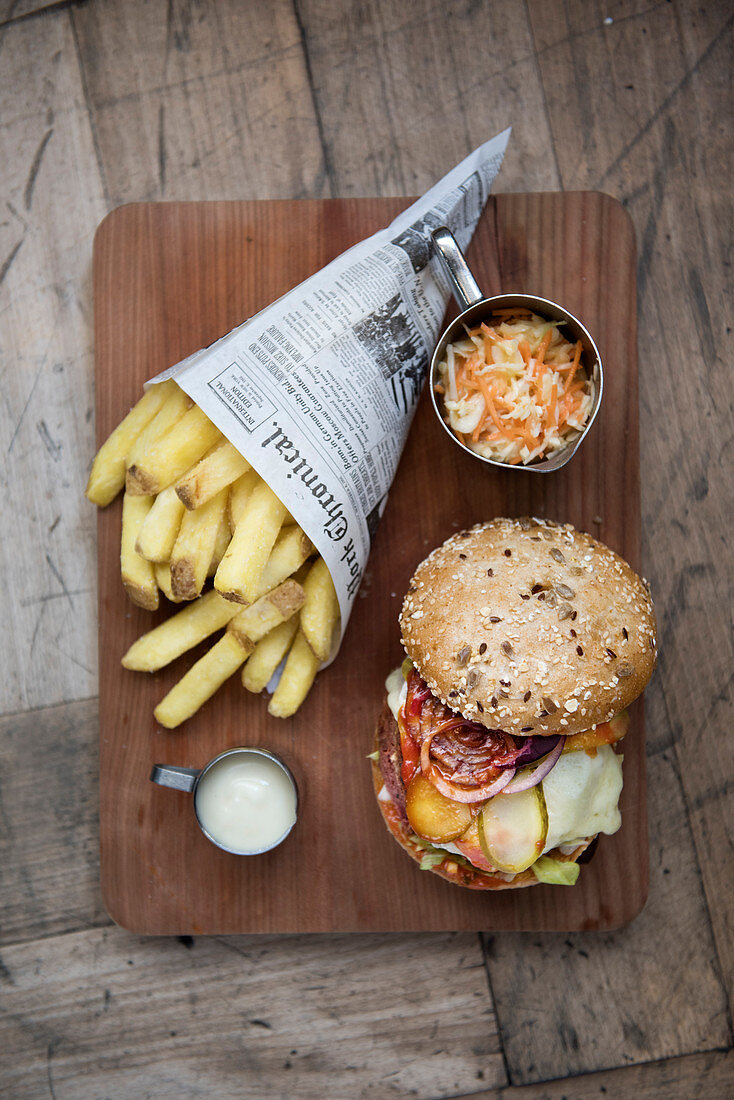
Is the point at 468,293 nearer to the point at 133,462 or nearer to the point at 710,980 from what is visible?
the point at 133,462

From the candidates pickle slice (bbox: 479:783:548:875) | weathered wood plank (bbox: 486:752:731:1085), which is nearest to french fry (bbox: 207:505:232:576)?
pickle slice (bbox: 479:783:548:875)

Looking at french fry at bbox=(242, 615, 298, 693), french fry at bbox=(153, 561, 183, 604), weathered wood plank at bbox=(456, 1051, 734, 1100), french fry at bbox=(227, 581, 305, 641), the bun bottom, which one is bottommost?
weathered wood plank at bbox=(456, 1051, 734, 1100)

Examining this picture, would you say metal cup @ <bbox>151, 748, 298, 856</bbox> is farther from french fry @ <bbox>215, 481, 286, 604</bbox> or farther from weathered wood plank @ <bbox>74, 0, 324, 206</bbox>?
weathered wood plank @ <bbox>74, 0, 324, 206</bbox>

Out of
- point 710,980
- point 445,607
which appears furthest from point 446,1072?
point 445,607

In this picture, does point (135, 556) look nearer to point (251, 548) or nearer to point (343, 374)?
point (251, 548)

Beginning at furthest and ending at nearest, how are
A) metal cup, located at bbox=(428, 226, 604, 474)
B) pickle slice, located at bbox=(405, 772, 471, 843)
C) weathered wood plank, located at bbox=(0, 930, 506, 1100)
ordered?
weathered wood plank, located at bbox=(0, 930, 506, 1100) < metal cup, located at bbox=(428, 226, 604, 474) < pickle slice, located at bbox=(405, 772, 471, 843)

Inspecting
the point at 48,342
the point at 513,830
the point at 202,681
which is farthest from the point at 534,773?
the point at 48,342
